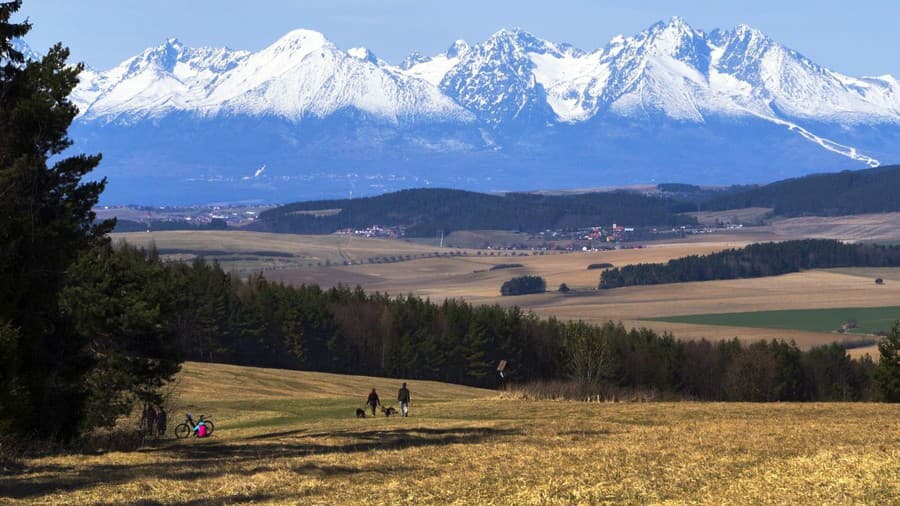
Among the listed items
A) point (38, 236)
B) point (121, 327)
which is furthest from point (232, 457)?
point (121, 327)

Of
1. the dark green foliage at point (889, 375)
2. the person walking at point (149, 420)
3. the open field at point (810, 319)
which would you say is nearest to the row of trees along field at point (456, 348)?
the dark green foliage at point (889, 375)

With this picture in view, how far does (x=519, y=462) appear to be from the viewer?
103 ft

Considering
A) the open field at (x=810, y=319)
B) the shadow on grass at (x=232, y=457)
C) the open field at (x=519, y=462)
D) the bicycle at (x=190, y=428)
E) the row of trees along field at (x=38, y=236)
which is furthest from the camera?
the open field at (x=810, y=319)

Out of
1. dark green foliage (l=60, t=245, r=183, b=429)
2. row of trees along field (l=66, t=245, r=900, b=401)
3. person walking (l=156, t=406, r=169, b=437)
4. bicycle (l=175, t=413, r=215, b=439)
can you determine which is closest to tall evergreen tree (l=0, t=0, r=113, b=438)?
bicycle (l=175, t=413, r=215, b=439)

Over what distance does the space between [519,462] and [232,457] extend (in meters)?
8.35

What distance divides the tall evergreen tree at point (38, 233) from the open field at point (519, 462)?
9.80 feet

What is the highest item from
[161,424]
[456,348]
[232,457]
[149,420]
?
[232,457]

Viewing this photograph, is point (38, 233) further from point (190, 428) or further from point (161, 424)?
point (190, 428)

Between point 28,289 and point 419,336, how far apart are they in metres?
89.2

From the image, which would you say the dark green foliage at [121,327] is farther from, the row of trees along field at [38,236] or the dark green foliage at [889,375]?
the dark green foliage at [889,375]

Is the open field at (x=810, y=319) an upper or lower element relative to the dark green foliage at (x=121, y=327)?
lower

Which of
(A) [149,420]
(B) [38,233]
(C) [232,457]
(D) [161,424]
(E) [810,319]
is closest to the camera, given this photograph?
(C) [232,457]

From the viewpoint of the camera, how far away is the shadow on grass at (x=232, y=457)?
28406 millimetres

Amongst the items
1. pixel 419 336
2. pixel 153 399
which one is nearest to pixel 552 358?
pixel 419 336
